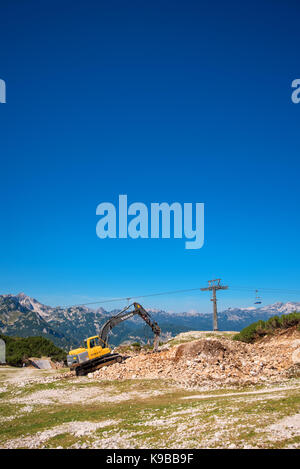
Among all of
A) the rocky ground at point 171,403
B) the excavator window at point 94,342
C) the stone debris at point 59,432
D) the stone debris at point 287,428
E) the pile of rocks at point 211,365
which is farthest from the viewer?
the excavator window at point 94,342

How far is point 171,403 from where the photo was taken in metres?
19.7

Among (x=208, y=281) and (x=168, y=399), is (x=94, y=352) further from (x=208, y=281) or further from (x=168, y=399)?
(x=208, y=281)

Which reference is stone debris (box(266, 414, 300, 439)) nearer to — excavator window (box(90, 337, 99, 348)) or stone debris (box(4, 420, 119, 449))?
stone debris (box(4, 420, 119, 449))

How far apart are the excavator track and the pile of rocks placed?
1256 millimetres

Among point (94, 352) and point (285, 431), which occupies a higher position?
point (285, 431)

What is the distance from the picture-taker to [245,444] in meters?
10.0

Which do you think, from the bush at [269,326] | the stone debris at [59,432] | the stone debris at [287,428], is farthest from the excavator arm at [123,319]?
the stone debris at [287,428]

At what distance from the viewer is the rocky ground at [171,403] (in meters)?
11.6

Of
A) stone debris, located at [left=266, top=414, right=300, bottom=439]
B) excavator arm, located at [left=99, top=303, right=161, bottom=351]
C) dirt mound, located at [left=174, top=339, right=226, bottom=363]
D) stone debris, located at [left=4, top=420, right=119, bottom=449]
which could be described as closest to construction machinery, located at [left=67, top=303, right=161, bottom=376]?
excavator arm, located at [left=99, top=303, right=161, bottom=351]

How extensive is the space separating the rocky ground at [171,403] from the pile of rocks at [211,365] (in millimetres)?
93

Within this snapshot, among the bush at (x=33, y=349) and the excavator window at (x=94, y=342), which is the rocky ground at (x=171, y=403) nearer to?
the excavator window at (x=94, y=342)
